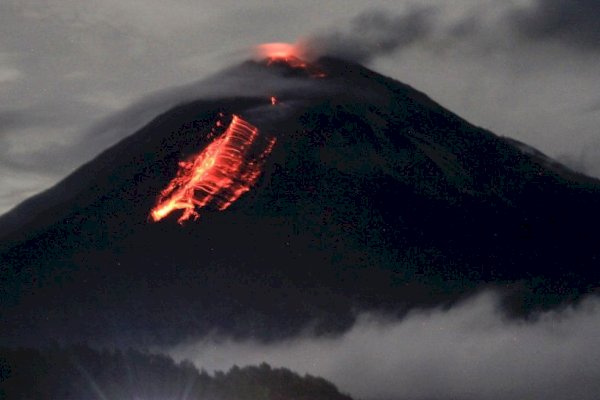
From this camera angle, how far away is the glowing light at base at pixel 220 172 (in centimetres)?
13638

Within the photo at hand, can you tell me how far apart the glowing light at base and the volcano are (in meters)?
0.33

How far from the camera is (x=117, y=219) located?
470 feet

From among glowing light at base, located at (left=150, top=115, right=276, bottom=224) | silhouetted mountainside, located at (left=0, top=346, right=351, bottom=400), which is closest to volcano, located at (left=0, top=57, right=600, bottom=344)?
glowing light at base, located at (left=150, top=115, right=276, bottom=224)

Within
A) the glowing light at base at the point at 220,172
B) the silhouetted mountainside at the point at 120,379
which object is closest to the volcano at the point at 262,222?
the glowing light at base at the point at 220,172

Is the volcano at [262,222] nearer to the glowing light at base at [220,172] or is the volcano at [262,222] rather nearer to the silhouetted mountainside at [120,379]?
the glowing light at base at [220,172]

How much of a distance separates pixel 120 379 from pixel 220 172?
4057 centimetres

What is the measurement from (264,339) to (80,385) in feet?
127

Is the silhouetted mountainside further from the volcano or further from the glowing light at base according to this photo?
the glowing light at base

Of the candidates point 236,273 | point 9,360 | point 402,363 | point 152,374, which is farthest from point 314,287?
point 9,360

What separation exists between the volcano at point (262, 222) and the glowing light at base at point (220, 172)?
0.33 metres

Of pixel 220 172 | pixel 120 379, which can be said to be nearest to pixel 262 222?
pixel 220 172

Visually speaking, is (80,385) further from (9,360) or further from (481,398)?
(481,398)

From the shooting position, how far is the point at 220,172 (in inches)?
5679

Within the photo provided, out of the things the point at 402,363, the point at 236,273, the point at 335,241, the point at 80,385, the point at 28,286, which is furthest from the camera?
the point at 402,363
